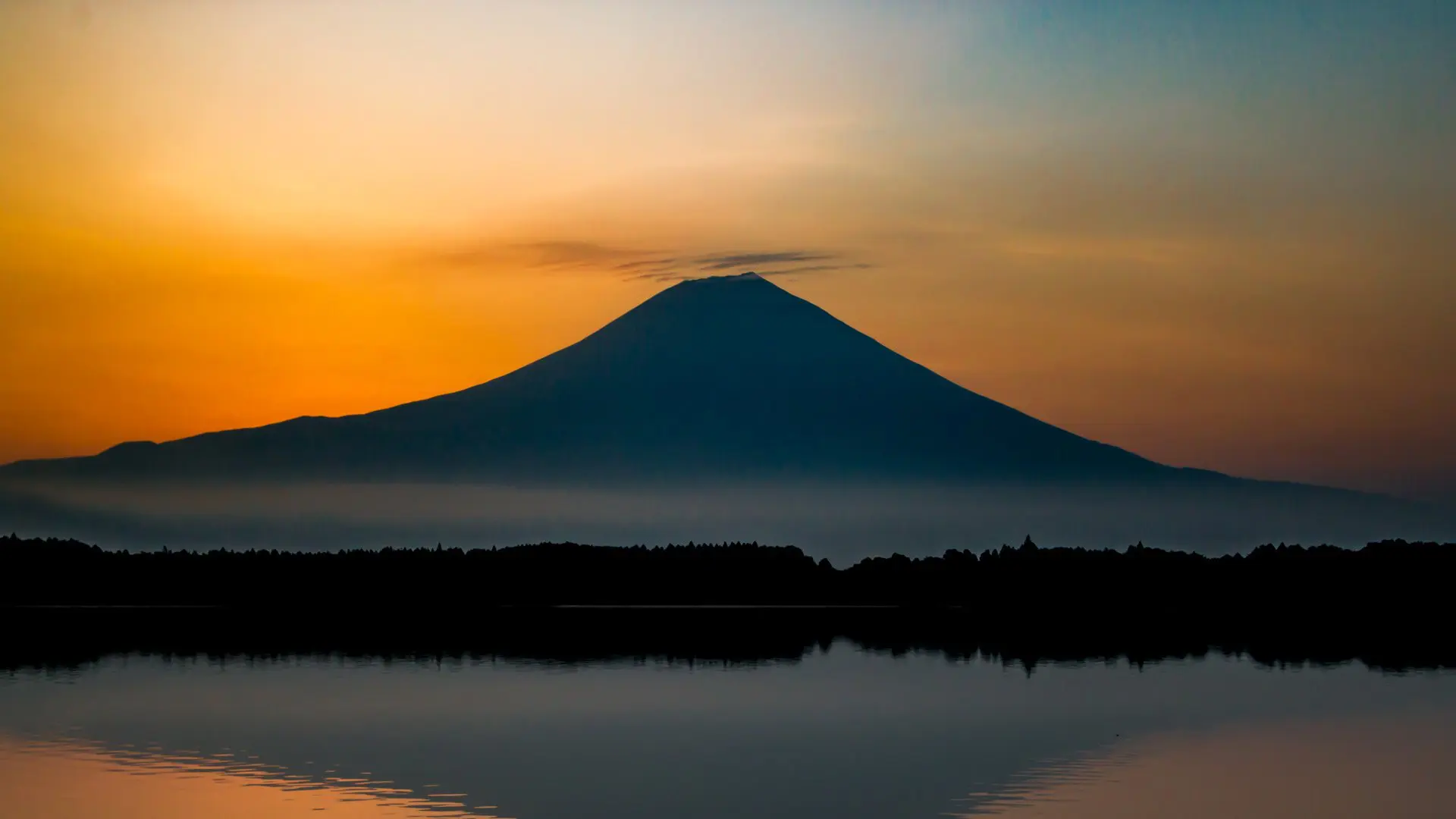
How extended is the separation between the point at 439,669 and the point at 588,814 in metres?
21.7

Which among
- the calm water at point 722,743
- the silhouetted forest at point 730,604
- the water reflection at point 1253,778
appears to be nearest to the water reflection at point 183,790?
the calm water at point 722,743

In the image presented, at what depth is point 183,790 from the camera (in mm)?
22281

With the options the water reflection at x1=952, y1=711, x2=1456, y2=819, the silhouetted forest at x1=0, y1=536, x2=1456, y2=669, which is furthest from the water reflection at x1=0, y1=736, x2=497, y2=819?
the silhouetted forest at x1=0, y1=536, x2=1456, y2=669

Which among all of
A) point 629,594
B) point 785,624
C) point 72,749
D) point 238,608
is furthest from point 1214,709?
point 629,594

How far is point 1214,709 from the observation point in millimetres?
33094

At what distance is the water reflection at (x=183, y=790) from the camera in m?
Answer: 20.6

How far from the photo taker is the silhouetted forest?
5250cm

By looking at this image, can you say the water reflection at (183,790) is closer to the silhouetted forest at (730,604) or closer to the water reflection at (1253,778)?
the water reflection at (1253,778)

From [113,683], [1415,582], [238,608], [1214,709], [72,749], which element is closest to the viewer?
[72,749]

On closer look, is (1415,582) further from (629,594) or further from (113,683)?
(113,683)

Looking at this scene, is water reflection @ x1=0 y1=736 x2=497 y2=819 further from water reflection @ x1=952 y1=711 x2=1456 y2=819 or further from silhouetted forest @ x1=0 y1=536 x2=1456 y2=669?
silhouetted forest @ x1=0 y1=536 x2=1456 y2=669

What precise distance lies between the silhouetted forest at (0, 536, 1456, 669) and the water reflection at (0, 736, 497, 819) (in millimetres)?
21713

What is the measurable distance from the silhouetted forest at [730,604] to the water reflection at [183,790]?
21.7 metres

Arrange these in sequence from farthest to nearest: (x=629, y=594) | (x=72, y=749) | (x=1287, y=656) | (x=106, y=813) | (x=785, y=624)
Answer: (x=629, y=594) < (x=785, y=624) < (x=1287, y=656) < (x=72, y=749) < (x=106, y=813)
